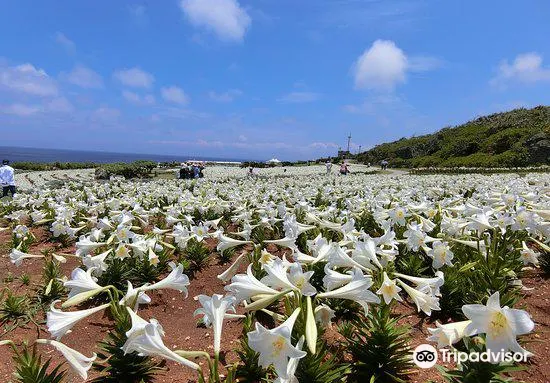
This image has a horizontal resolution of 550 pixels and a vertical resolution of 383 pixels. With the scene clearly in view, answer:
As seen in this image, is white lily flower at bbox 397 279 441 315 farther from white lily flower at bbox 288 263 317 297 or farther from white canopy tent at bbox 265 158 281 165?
white canopy tent at bbox 265 158 281 165

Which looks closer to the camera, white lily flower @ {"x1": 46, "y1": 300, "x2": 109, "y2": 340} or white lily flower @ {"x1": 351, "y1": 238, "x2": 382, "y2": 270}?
white lily flower @ {"x1": 46, "y1": 300, "x2": 109, "y2": 340}

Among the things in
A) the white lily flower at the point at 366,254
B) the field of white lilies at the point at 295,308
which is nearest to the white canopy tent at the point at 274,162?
the field of white lilies at the point at 295,308

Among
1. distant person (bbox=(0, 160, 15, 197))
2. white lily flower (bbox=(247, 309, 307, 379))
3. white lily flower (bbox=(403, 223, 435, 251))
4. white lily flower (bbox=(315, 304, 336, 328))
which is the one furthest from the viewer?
distant person (bbox=(0, 160, 15, 197))

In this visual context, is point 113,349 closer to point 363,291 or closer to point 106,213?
point 363,291

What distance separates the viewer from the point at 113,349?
9.55 feet

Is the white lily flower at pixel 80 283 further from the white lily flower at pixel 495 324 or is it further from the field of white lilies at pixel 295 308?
the white lily flower at pixel 495 324

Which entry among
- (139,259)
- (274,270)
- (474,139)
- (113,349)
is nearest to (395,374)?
(274,270)

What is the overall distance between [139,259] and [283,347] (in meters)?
3.68

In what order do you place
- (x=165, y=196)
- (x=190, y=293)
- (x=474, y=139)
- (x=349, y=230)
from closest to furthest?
(x=349, y=230) → (x=190, y=293) → (x=165, y=196) → (x=474, y=139)

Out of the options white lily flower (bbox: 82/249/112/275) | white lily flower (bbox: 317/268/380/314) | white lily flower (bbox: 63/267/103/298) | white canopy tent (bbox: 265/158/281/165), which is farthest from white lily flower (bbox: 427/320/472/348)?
white canopy tent (bbox: 265/158/281/165)

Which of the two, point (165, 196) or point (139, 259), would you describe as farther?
point (165, 196)

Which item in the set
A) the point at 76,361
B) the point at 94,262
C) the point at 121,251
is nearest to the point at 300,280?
the point at 76,361

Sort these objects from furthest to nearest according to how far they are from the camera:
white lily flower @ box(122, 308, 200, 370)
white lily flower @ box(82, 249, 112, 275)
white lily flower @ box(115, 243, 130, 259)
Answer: white lily flower @ box(115, 243, 130, 259) → white lily flower @ box(82, 249, 112, 275) → white lily flower @ box(122, 308, 200, 370)

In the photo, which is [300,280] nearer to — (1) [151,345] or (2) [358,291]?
(2) [358,291]
